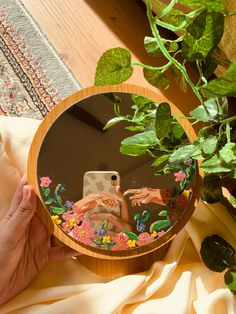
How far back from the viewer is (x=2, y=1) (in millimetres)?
1507

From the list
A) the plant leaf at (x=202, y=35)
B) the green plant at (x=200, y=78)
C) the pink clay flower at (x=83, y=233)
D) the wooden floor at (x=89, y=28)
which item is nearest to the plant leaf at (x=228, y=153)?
the green plant at (x=200, y=78)

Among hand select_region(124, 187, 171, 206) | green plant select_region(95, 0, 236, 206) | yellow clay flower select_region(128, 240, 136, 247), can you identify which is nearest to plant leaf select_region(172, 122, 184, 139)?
green plant select_region(95, 0, 236, 206)

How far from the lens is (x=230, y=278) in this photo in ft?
2.73

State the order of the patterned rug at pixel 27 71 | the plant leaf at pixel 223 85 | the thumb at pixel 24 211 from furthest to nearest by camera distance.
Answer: the patterned rug at pixel 27 71, the thumb at pixel 24 211, the plant leaf at pixel 223 85

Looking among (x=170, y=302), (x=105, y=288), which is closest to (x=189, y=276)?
(x=170, y=302)

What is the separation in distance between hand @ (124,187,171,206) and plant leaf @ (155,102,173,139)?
23cm

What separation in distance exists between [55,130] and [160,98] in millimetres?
223

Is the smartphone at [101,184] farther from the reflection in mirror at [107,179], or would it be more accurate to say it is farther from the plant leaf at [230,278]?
the plant leaf at [230,278]

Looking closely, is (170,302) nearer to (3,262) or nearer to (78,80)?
(3,262)

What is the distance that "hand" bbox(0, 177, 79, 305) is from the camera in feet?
3.07

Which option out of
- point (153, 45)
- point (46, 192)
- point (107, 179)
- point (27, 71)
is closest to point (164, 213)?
point (107, 179)

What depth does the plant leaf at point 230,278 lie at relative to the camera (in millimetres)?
829

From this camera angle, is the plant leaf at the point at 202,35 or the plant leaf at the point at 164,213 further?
the plant leaf at the point at 164,213

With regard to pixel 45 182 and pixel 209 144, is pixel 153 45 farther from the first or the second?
pixel 45 182
